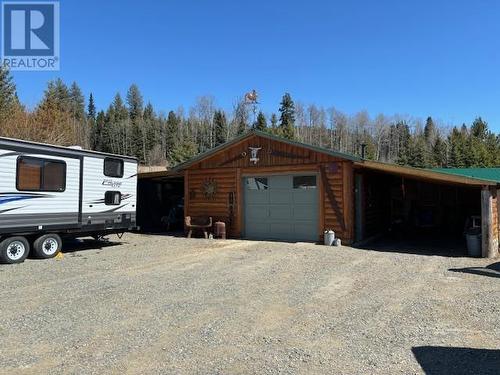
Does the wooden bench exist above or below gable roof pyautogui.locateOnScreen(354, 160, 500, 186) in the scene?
below

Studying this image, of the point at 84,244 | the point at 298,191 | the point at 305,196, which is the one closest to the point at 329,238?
the point at 305,196

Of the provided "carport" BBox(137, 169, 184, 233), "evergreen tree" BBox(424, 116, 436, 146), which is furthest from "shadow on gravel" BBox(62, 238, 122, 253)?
"evergreen tree" BBox(424, 116, 436, 146)

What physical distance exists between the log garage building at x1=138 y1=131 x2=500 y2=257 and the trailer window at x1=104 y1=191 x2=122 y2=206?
332cm

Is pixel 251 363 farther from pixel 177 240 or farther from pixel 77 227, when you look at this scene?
pixel 177 240

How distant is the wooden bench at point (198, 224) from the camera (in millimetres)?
14352

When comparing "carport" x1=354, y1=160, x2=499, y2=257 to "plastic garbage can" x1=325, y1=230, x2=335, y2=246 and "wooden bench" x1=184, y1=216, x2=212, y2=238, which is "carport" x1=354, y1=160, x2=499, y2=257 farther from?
"wooden bench" x1=184, y1=216, x2=212, y2=238

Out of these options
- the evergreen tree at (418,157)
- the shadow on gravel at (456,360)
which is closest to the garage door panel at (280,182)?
the shadow on gravel at (456,360)

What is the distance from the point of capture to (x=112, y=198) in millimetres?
12070

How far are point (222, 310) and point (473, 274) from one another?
16.8 feet

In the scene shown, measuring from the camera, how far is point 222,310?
18.9ft

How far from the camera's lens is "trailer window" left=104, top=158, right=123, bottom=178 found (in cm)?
1199

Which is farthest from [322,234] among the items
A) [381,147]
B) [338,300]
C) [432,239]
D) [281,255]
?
[381,147]

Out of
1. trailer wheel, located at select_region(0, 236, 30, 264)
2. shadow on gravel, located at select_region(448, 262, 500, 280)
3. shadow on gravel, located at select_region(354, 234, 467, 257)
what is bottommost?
shadow on gravel, located at select_region(448, 262, 500, 280)

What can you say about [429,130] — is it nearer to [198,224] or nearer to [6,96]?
[6,96]
